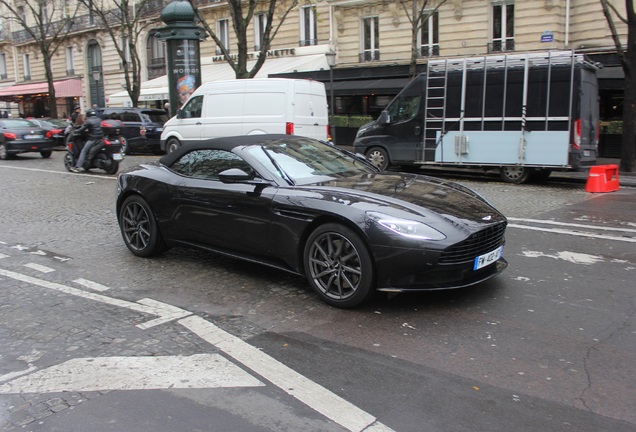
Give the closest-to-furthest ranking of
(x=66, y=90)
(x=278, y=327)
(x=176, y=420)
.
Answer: (x=176, y=420)
(x=278, y=327)
(x=66, y=90)

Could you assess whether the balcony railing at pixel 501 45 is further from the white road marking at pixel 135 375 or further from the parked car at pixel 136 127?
the white road marking at pixel 135 375

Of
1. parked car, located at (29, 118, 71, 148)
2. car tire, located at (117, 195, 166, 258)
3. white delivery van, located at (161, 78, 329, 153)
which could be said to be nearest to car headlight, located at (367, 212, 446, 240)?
car tire, located at (117, 195, 166, 258)

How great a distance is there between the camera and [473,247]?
463 centimetres

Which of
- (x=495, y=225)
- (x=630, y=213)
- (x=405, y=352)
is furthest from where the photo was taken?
(x=630, y=213)

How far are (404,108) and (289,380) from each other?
11753 millimetres

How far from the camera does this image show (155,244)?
6.46m

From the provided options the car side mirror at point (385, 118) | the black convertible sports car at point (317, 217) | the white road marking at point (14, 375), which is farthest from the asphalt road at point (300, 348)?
the car side mirror at point (385, 118)

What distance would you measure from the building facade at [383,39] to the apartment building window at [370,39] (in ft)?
0.15

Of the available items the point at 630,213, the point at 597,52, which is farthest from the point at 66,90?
the point at 630,213

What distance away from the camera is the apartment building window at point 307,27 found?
28484 millimetres

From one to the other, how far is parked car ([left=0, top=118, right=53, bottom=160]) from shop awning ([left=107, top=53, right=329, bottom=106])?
5618mm

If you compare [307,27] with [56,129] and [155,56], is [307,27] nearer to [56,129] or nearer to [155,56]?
[56,129]

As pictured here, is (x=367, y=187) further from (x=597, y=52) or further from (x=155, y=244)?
(x=597, y=52)

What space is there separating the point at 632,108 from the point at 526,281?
36.1 ft
